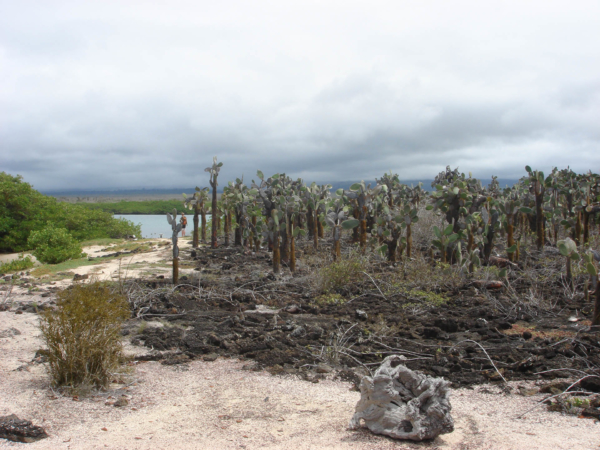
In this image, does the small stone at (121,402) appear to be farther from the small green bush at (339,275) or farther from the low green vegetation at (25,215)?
the low green vegetation at (25,215)

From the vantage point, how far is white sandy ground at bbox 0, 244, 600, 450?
3438 millimetres

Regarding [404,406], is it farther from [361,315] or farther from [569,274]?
[569,274]

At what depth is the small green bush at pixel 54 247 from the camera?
A: 48.5ft

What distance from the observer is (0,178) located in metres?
20.2

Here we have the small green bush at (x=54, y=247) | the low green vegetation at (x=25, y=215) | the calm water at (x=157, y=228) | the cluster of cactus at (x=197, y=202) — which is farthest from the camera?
→ the calm water at (x=157, y=228)

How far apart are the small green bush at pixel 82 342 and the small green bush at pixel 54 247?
447 inches

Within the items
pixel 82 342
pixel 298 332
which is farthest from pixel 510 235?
pixel 82 342

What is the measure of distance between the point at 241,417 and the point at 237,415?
55 mm

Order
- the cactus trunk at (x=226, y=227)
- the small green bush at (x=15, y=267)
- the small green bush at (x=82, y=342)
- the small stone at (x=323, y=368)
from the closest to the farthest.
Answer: the small green bush at (x=82, y=342) → the small stone at (x=323, y=368) → the small green bush at (x=15, y=267) → the cactus trunk at (x=226, y=227)

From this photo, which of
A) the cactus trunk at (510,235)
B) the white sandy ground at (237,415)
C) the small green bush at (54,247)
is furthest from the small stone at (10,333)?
the cactus trunk at (510,235)

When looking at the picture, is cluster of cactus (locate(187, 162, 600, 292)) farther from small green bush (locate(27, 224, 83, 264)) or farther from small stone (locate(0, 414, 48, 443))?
small stone (locate(0, 414, 48, 443))

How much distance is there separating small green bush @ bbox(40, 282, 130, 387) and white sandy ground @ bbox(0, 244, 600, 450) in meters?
0.19

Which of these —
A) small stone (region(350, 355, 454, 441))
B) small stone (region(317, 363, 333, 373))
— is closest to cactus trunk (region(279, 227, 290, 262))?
small stone (region(317, 363, 333, 373))

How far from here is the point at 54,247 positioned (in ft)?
49.8
